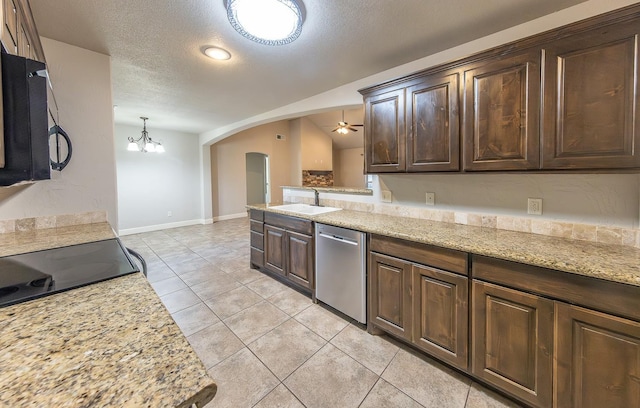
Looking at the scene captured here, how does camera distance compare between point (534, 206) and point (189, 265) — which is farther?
point (189, 265)

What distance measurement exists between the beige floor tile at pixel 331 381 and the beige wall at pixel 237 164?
498cm

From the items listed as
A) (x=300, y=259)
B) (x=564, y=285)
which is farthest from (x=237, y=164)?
(x=564, y=285)

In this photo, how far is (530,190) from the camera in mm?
1807

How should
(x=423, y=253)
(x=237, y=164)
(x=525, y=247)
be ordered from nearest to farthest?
(x=525, y=247)
(x=423, y=253)
(x=237, y=164)

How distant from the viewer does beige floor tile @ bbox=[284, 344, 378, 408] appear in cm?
149

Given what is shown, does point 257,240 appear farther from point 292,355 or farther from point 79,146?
point 79,146

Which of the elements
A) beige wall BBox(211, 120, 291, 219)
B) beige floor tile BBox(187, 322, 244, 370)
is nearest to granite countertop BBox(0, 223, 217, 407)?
beige floor tile BBox(187, 322, 244, 370)

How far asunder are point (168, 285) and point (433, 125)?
10.8 feet

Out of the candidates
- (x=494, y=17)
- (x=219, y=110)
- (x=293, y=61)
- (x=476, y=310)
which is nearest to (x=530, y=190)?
(x=476, y=310)

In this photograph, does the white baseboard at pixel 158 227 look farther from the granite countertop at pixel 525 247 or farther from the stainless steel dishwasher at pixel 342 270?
Result: the granite countertop at pixel 525 247

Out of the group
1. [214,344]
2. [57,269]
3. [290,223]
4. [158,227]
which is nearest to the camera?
[57,269]

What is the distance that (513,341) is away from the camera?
1.37 meters

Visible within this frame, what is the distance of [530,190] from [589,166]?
0.46 m

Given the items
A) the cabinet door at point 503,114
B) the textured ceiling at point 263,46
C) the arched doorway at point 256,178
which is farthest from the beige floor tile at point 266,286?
the arched doorway at point 256,178
